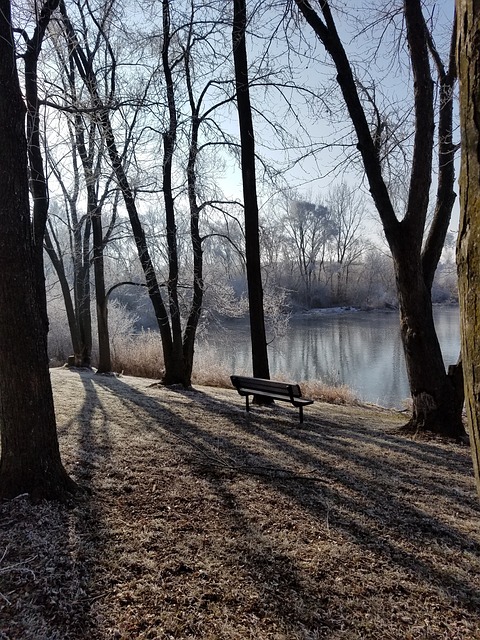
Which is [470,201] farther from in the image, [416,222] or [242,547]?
[416,222]

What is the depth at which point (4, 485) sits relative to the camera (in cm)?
308

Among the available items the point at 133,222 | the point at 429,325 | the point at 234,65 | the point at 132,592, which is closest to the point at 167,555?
the point at 132,592

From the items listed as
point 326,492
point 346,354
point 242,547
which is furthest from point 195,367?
point 242,547

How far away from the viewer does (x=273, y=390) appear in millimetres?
6449

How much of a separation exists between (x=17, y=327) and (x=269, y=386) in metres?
4.09

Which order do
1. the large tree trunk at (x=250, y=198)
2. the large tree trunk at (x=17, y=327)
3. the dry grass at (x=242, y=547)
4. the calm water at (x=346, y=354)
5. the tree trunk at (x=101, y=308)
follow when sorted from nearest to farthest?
the dry grass at (x=242, y=547) → the large tree trunk at (x=17, y=327) → the large tree trunk at (x=250, y=198) → the tree trunk at (x=101, y=308) → the calm water at (x=346, y=354)

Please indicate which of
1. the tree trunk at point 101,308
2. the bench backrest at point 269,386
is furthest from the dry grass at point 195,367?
the bench backrest at point 269,386

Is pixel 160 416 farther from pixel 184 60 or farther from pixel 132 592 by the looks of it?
pixel 184 60

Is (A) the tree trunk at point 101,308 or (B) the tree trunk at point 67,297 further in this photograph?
(B) the tree trunk at point 67,297

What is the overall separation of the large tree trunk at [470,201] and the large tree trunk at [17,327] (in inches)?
112

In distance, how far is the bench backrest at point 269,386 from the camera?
6.18 metres

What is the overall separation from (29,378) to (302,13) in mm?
6262

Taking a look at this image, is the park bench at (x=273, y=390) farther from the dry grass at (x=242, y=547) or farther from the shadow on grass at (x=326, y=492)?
the dry grass at (x=242, y=547)

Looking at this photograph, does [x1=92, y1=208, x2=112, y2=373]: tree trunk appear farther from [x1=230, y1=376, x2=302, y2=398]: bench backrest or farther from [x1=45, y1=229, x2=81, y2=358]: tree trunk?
[x1=230, y1=376, x2=302, y2=398]: bench backrest
